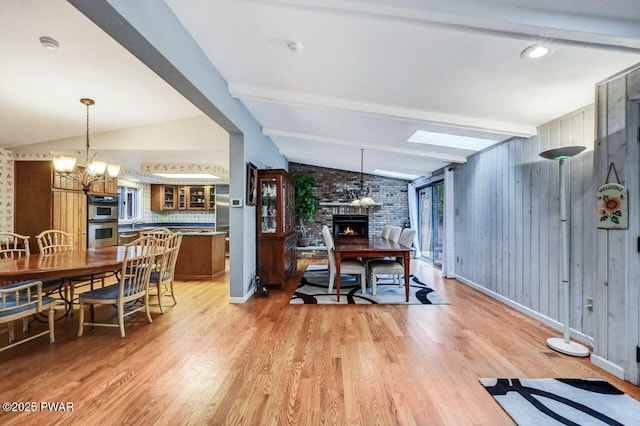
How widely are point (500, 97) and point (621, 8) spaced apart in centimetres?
111

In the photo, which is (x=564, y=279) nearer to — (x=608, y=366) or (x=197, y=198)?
(x=608, y=366)

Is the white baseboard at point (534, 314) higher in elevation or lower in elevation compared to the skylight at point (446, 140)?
lower

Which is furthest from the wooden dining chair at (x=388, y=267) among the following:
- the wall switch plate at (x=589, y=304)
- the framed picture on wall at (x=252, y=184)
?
the framed picture on wall at (x=252, y=184)

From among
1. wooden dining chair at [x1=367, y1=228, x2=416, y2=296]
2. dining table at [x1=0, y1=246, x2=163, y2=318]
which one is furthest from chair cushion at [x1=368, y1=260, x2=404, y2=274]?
dining table at [x1=0, y1=246, x2=163, y2=318]

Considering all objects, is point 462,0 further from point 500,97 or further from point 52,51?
point 52,51

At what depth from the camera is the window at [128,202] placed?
7.07 m

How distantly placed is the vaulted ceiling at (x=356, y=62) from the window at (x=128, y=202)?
10.0 feet

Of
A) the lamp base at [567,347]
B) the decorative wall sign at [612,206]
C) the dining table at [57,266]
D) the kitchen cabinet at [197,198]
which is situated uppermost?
the kitchen cabinet at [197,198]

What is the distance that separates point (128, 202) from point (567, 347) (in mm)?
8737

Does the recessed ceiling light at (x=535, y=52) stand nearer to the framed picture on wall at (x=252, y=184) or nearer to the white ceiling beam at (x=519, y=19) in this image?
the white ceiling beam at (x=519, y=19)

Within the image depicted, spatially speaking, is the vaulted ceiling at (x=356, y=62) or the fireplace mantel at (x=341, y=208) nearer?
the vaulted ceiling at (x=356, y=62)

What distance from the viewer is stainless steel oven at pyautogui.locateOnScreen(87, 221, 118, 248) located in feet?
17.2

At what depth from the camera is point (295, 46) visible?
7.54ft

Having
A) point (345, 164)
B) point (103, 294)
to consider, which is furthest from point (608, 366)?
point (345, 164)
